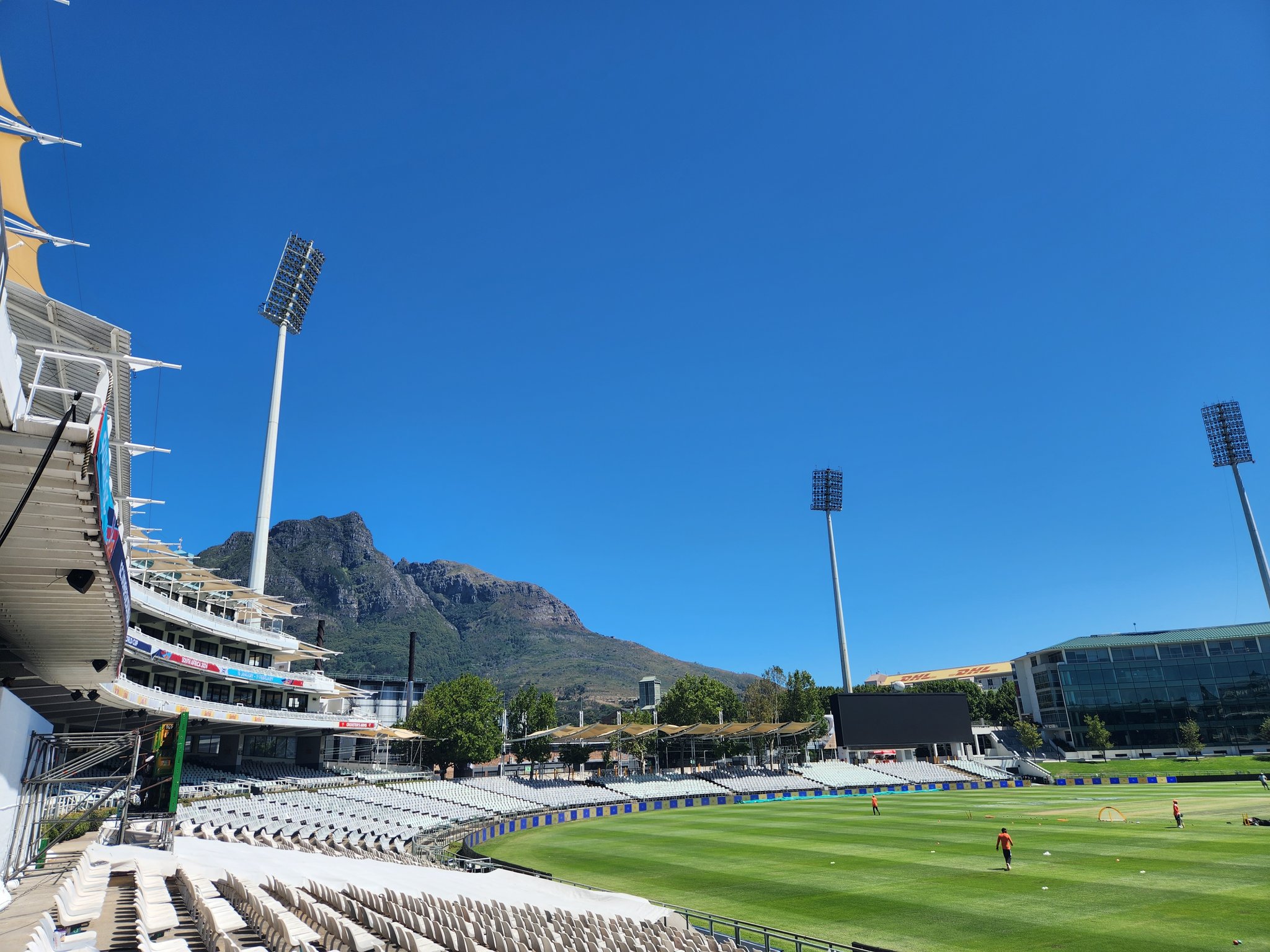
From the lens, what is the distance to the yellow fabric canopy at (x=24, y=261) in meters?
34.2

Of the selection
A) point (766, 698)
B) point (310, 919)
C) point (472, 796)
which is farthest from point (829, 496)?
point (310, 919)

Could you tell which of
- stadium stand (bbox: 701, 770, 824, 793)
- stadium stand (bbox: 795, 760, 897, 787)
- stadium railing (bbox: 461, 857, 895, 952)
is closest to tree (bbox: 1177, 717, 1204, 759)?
stadium stand (bbox: 795, 760, 897, 787)

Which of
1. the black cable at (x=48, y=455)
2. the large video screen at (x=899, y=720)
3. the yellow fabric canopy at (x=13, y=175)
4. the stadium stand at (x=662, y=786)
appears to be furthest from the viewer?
the large video screen at (x=899, y=720)

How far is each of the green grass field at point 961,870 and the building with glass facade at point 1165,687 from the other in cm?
4474

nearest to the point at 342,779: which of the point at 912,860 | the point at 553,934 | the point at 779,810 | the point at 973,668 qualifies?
the point at 779,810

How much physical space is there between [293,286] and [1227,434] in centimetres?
10469

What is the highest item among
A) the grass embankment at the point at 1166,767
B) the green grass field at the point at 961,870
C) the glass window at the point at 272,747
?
the glass window at the point at 272,747

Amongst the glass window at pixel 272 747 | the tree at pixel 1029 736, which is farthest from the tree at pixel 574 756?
the tree at pixel 1029 736

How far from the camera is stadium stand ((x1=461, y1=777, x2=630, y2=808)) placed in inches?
2296

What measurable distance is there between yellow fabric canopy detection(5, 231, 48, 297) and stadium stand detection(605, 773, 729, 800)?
174 ft

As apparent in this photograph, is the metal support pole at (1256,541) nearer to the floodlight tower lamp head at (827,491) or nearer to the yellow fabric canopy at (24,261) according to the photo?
the floodlight tower lamp head at (827,491)

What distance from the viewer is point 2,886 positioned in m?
13.6

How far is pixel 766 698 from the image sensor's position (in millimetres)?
111688

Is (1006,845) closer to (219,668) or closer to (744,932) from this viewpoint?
(744,932)
